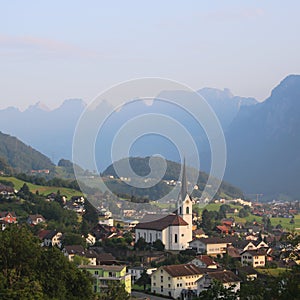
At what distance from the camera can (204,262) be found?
27953mm

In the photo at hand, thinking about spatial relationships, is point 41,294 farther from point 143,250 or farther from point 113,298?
point 143,250

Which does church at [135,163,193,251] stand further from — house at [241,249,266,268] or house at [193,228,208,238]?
house at [241,249,266,268]

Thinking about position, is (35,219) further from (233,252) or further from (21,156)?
(21,156)

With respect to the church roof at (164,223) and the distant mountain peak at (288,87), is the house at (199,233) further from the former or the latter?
the distant mountain peak at (288,87)

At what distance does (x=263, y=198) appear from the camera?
108 meters

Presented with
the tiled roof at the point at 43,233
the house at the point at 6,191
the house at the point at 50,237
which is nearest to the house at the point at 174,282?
the house at the point at 50,237

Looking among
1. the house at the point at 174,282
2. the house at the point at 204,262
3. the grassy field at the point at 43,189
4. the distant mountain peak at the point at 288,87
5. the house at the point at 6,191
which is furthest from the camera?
the distant mountain peak at the point at 288,87

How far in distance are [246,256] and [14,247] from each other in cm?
1665

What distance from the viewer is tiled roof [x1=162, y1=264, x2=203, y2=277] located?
24953 mm

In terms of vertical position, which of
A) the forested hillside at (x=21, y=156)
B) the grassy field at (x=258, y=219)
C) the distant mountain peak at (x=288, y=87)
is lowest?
the grassy field at (x=258, y=219)

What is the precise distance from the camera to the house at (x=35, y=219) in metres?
38.0

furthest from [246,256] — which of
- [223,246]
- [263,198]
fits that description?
[263,198]

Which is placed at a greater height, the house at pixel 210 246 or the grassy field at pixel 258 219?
the house at pixel 210 246

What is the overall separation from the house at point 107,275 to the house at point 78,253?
3.00 m
